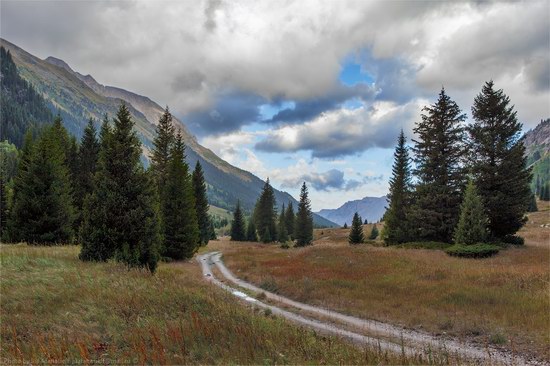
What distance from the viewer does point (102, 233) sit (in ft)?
63.0

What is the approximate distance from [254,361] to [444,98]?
39.1m

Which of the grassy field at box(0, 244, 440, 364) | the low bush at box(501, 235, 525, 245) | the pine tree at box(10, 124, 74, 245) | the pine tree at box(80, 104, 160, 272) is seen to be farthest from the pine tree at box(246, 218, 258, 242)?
the grassy field at box(0, 244, 440, 364)

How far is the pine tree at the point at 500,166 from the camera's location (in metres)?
33.1

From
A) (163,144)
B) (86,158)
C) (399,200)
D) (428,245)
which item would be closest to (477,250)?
(428,245)

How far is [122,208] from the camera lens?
20125mm

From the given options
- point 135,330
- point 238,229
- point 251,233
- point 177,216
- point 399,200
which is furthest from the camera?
point 251,233

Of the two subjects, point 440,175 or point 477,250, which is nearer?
point 477,250

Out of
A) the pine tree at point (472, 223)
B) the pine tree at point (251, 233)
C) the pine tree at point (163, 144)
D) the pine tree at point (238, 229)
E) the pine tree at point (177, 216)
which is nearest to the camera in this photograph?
the pine tree at point (472, 223)

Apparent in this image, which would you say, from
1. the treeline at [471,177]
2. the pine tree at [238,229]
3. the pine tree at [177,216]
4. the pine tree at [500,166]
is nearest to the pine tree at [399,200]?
the treeline at [471,177]

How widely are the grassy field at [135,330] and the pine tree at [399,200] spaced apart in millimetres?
33664

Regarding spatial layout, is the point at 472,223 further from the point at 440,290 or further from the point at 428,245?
the point at 440,290

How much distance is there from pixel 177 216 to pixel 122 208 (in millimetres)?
14257

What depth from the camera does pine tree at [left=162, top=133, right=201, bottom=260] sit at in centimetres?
3425

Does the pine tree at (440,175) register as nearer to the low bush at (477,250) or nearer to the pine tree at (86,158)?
the low bush at (477,250)
